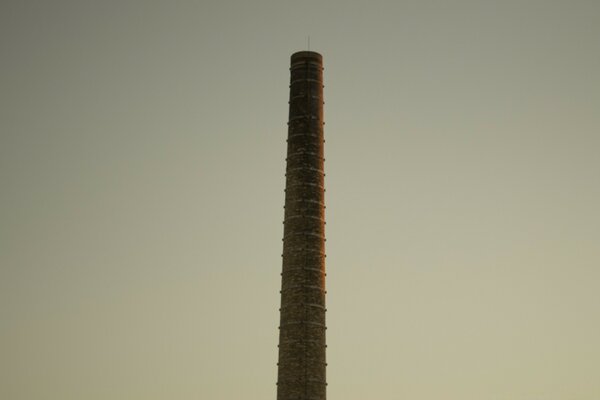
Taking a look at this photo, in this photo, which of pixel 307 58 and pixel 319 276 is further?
pixel 307 58

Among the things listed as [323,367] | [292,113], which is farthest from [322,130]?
[323,367]

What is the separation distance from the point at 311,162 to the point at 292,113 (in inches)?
80.6

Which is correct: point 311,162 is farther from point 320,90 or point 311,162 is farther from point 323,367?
point 323,367

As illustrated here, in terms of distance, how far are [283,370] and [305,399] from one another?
1184mm

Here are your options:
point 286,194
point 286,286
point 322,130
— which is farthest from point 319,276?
point 322,130

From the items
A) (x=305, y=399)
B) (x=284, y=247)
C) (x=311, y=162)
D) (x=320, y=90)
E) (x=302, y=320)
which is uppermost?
(x=320, y=90)

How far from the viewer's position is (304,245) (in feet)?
101

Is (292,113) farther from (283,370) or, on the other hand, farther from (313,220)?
(283,370)

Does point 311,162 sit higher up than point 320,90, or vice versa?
point 320,90

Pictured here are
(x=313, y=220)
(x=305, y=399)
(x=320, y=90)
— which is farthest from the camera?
(x=320, y=90)

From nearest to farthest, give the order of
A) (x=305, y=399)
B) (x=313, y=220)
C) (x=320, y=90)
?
(x=305, y=399)
(x=313, y=220)
(x=320, y=90)

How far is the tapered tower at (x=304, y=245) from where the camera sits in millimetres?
29547

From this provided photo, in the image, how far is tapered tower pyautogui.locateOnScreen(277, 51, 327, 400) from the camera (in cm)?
2955

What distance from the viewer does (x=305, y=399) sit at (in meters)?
29.1
